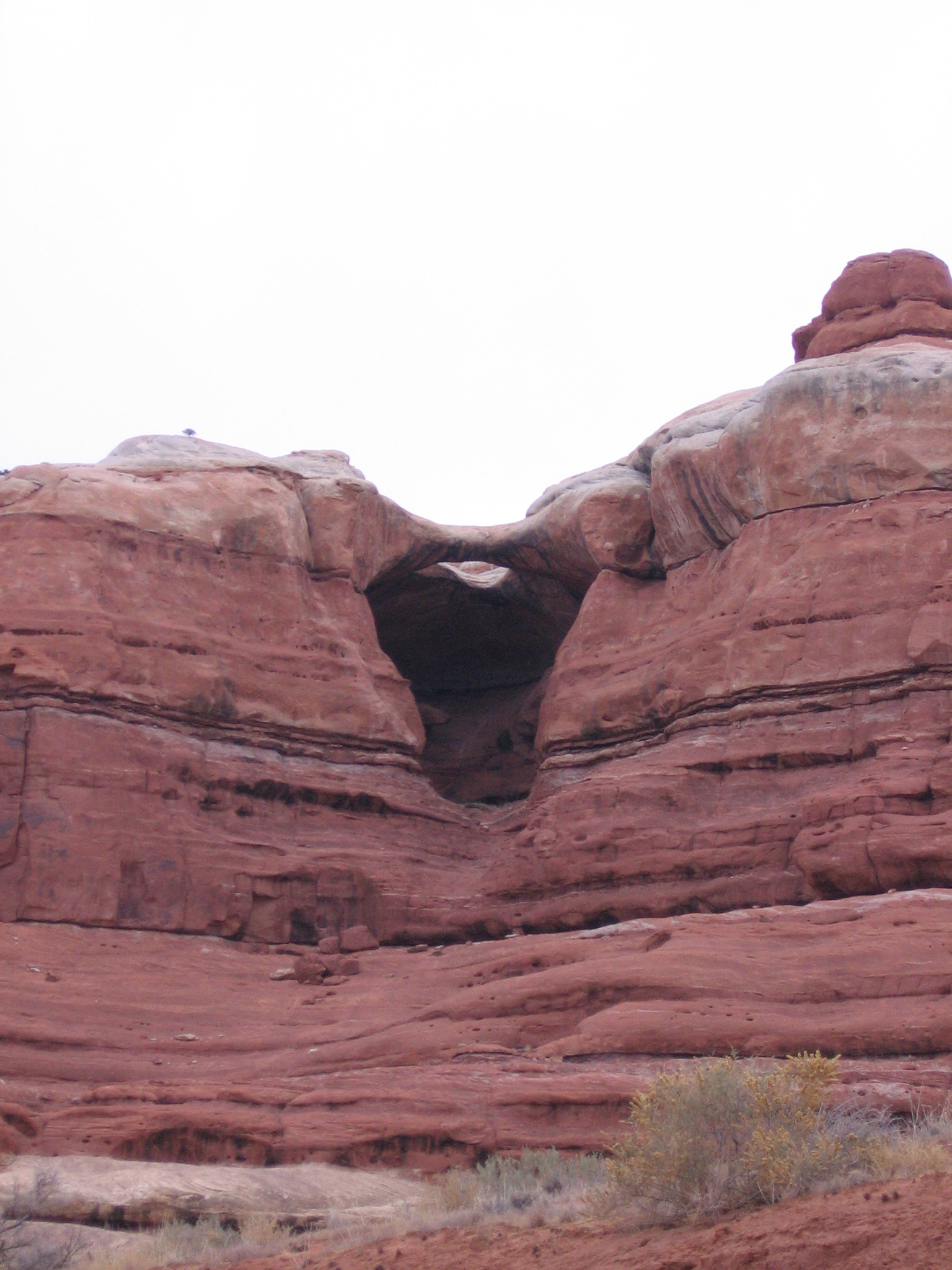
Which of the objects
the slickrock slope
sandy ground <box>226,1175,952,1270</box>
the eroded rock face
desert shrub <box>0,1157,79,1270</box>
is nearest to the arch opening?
the slickrock slope

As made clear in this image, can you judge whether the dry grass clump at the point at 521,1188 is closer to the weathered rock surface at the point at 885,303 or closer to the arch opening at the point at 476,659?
the weathered rock surface at the point at 885,303

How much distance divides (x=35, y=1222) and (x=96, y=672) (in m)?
17.3

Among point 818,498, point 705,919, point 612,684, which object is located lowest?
point 705,919

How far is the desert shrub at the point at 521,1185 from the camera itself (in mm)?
14641

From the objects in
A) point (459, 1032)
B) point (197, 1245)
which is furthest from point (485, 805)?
point (197, 1245)

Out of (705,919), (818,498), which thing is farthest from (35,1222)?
(818,498)

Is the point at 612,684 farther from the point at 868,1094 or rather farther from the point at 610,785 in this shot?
the point at 868,1094

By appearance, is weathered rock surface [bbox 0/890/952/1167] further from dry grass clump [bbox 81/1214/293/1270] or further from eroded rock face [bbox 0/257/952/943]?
dry grass clump [bbox 81/1214/293/1270]

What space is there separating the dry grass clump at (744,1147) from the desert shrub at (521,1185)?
2.86ft

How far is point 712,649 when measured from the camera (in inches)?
1268

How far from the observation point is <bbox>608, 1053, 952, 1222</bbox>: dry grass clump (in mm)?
12430

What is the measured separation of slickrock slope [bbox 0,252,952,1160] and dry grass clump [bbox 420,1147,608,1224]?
3.54ft

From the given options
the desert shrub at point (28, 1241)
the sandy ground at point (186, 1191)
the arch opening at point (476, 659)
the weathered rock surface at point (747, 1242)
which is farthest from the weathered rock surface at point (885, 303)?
the weathered rock surface at point (747, 1242)

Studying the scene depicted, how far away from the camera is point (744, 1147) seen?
1309cm
